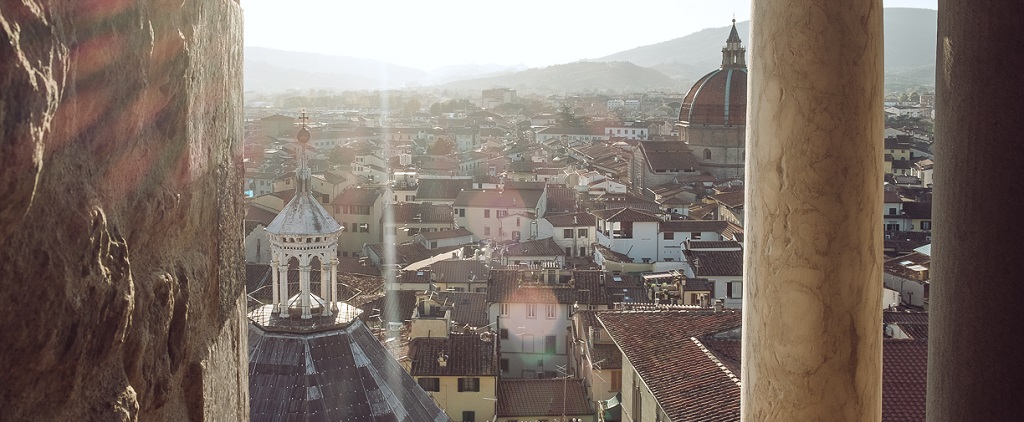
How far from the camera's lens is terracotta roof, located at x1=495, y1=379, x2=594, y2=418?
54.7 ft

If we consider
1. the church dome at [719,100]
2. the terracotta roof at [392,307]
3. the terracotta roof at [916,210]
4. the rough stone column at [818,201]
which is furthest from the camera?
the church dome at [719,100]

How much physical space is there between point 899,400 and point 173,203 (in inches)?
358

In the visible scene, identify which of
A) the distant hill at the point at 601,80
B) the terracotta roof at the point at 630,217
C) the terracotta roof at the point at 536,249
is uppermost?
the distant hill at the point at 601,80

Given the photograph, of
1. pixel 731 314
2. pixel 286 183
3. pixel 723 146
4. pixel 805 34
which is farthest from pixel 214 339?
pixel 723 146

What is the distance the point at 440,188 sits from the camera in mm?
37875

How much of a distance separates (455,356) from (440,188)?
814 inches

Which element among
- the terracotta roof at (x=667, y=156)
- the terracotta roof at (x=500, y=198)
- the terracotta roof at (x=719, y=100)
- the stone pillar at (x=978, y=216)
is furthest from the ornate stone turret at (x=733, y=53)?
the stone pillar at (x=978, y=216)

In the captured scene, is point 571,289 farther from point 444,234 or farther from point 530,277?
point 444,234

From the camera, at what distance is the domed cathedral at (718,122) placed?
46.3m

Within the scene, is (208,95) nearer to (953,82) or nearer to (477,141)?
(953,82)

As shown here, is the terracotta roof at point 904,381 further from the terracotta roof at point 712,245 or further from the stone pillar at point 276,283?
the terracotta roof at point 712,245

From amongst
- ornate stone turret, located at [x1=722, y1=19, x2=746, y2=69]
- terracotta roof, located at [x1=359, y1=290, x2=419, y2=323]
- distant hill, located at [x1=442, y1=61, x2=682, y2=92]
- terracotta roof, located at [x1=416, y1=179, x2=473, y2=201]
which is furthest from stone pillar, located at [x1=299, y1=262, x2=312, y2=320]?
distant hill, located at [x1=442, y1=61, x2=682, y2=92]

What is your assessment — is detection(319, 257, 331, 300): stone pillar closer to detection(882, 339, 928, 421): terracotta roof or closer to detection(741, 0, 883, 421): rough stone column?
detection(882, 339, 928, 421): terracotta roof

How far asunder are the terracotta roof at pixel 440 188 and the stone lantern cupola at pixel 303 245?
2547cm
